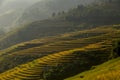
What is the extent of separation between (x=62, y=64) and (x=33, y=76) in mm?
15649

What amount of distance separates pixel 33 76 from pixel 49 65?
15606 mm

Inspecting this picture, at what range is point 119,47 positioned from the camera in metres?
113

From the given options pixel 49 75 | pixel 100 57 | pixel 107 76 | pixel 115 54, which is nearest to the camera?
pixel 107 76

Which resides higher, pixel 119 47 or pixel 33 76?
pixel 119 47

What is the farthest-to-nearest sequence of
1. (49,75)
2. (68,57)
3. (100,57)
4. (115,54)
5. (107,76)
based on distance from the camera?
(68,57) → (100,57) → (49,75) → (115,54) → (107,76)

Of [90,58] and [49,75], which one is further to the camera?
[90,58]

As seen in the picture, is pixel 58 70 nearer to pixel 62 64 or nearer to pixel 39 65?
pixel 62 64

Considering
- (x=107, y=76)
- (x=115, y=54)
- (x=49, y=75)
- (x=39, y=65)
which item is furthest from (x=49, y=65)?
(x=107, y=76)

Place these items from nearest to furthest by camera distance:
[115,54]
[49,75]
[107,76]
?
1. [107,76]
2. [115,54]
3. [49,75]

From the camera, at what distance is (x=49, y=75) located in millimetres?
121125

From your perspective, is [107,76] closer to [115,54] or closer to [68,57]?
[115,54]

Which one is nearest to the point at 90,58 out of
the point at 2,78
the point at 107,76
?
the point at 2,78

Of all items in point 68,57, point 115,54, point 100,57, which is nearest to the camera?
point 115,54

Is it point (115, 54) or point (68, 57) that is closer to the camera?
point (115, 54)
